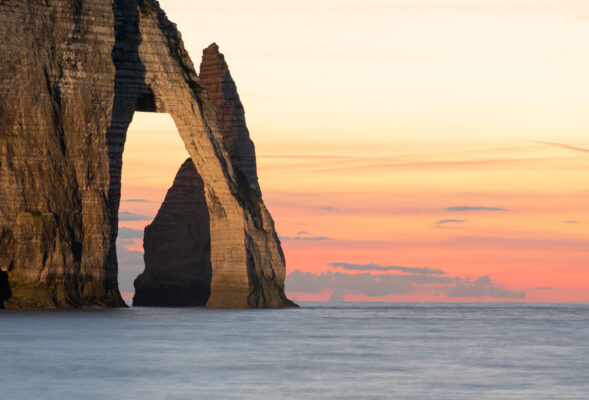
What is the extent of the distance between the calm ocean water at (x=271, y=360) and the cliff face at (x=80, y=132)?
25.5 feet

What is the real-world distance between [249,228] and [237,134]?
2212 cm

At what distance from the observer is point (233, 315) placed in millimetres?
114000

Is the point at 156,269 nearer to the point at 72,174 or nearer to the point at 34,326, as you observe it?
the point at 72,174

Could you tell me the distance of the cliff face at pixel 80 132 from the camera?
110 metres

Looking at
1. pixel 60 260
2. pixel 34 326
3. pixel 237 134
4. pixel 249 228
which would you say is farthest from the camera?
pixel 237 134

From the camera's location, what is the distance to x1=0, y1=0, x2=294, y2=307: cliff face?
11038 cm

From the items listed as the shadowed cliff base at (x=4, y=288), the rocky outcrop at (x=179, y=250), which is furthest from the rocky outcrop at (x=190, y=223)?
the shadowed cliff base at (x=4, y=288)

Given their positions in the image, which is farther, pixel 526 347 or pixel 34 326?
pixel 34 326

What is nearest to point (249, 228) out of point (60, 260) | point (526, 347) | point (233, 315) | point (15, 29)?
point (233, 315)

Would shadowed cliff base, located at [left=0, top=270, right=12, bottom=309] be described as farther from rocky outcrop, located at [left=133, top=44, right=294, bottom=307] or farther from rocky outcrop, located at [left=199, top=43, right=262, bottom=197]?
rocky outcrop, located at [left=199, top=43, right=262, bottom=197]

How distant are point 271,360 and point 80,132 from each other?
172ft

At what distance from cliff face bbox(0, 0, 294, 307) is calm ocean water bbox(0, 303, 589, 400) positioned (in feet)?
25.5

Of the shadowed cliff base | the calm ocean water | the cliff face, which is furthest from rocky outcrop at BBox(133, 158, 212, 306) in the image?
the calm ocean water

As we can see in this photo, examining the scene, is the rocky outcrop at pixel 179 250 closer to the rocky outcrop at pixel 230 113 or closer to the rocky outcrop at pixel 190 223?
the rocky outcrop at pixel 190 223
